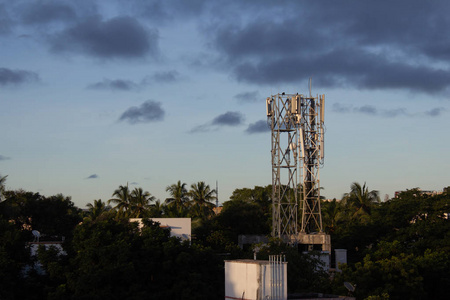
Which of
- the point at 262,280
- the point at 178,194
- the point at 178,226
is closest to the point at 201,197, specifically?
the point at 178,194

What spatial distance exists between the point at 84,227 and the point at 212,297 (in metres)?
9.09

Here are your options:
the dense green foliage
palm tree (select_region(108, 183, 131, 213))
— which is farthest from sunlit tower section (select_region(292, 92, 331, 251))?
palm tree (select_region(108, 183, 131, 213))

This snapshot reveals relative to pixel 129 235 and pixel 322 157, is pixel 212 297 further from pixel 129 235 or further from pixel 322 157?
pixel 322 157

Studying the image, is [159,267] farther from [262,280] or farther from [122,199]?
[122,199]

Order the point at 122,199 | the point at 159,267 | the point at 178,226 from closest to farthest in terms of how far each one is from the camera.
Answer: the point at 159,267 → the point at 178,226 → the point at 122,199

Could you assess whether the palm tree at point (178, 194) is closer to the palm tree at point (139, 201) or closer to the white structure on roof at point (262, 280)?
the palm tree at point (139, 201)

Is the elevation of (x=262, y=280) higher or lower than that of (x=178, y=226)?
lower

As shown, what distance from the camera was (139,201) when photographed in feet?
249

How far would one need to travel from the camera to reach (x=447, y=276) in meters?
42.5

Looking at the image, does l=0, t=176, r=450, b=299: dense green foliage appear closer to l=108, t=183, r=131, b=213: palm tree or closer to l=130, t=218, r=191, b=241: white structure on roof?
l=130, t=218, r=191, b=241: white structure on roof

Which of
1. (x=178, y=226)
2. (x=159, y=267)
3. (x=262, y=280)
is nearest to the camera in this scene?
(x=262, y=280)

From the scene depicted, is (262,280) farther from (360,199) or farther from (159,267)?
(360,199)

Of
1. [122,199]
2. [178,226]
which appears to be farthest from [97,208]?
[178,226]

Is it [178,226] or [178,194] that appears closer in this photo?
[178,226]
